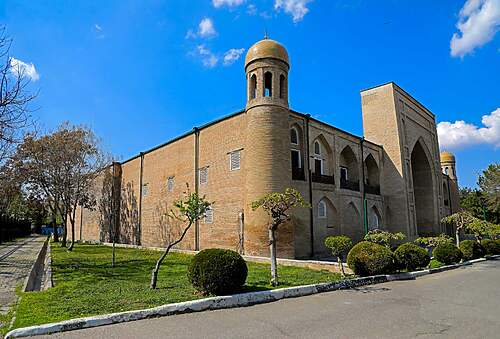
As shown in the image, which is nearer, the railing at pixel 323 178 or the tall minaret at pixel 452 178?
the railing at pixel 323 178

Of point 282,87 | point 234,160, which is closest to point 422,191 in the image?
point 282,87

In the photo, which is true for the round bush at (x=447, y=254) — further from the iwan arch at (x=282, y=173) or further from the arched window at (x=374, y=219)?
the arched window at (x=374, y=219)

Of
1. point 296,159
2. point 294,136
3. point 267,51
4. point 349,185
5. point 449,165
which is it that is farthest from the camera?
point 449,165

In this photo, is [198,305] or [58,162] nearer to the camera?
[198,305]

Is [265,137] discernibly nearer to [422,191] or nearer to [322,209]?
[322,209]

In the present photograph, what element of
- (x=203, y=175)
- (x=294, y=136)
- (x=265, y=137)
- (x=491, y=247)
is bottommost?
(x=491, y=247)

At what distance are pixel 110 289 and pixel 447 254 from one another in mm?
15202

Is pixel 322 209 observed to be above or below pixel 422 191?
below

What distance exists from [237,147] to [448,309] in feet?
45.7

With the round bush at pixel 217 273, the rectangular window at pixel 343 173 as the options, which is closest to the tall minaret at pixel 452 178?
the rectangular window at pixel 343 173

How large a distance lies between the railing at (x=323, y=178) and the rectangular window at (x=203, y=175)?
258 inches

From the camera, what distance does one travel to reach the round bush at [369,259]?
11.9m

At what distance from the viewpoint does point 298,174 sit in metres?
20.4

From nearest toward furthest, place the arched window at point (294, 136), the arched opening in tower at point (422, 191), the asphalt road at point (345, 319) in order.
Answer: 1. the asphalt road at point (345, 319)
2. the arched window at point (294, 136)
3. the arched opening in tower at point (422, 191)
